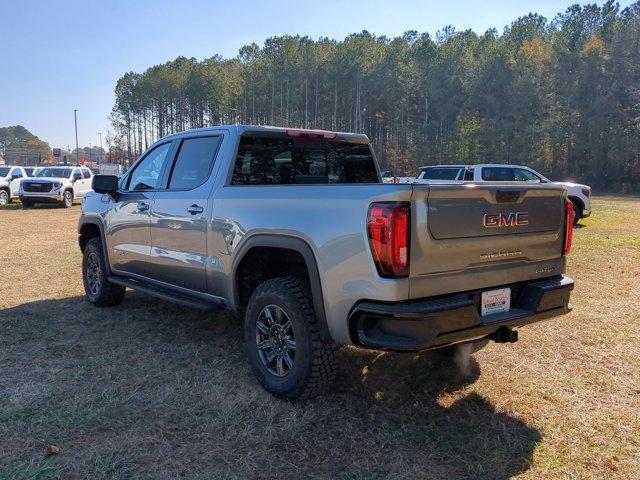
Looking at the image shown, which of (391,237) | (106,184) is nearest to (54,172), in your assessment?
(106,184)

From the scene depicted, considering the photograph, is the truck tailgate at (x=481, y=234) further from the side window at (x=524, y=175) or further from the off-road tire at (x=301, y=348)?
the side window at (x=524, y=175)

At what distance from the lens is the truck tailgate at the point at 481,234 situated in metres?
2.89

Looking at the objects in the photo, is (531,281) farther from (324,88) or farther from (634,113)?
(324,88)

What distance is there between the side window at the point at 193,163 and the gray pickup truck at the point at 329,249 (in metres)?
0.02

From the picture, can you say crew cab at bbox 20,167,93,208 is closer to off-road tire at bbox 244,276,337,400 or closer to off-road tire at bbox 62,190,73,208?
off-road tire at bbox 62,190,73,208

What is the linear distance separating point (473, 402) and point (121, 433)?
2310mm

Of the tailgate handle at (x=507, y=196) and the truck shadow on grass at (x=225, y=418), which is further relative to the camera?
the tailgate handle at (x=507, y=196)

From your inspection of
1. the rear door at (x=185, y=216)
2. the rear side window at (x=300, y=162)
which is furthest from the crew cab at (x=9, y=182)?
the rear side window at (x=300, y=162)

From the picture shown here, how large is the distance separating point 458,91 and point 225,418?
5229 cm

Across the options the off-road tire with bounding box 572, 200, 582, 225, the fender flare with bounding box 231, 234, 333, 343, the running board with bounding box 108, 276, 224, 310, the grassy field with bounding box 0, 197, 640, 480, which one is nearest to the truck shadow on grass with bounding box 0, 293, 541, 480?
the grassy field with bounding box 0, 197, 640, 480

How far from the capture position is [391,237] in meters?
2.83

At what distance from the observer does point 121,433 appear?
125 inches

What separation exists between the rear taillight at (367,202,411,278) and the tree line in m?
45.1

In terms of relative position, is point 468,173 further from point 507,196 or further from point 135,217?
point 507,196
